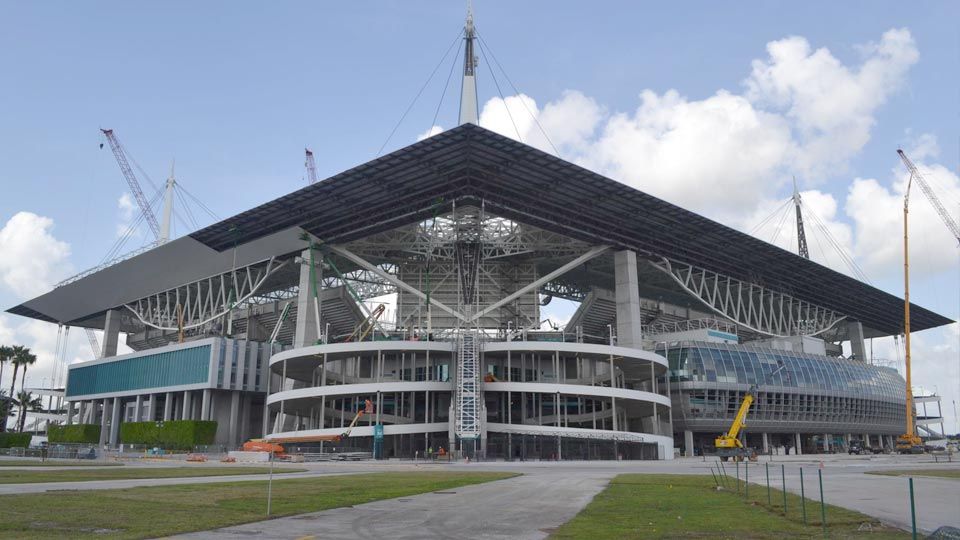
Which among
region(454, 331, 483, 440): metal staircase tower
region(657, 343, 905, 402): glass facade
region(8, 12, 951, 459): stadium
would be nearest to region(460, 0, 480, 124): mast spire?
region(8, 12, 951, 459): stadium

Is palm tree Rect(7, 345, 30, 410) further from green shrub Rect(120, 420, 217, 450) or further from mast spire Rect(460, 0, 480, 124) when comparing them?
mast spire Rect(460, 0, 480, 124)

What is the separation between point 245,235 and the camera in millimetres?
92688

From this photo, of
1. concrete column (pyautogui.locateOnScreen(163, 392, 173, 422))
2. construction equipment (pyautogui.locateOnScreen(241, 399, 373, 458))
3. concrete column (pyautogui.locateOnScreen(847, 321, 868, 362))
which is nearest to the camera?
construction equipment (pyautogui.locateOnScreen(241, 399, 373, 458))

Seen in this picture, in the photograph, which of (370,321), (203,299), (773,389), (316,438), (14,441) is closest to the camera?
(316,438)

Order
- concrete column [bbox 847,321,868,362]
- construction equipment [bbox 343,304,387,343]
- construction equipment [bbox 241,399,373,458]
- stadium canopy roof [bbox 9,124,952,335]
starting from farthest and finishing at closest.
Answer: concrete column [bbox 847,321,868,362] < construction equipment [bbox 343,304,387,343] < construction equipment [bbox 241,399,373,458] < stadium canopy roof [bbox 9,124,952,335]

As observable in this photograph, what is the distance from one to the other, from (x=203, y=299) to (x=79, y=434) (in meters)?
26.3

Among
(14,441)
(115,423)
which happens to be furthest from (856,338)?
(14,441)

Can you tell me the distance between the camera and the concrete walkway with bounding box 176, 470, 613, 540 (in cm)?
1689

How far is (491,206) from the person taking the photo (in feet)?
268

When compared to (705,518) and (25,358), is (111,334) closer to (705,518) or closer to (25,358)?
(25,358)

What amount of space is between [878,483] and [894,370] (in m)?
122

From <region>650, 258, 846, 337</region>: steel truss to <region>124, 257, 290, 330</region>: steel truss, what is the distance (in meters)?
53.0

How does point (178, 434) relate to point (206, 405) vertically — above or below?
below

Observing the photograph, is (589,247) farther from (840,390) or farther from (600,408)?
(840,390)
